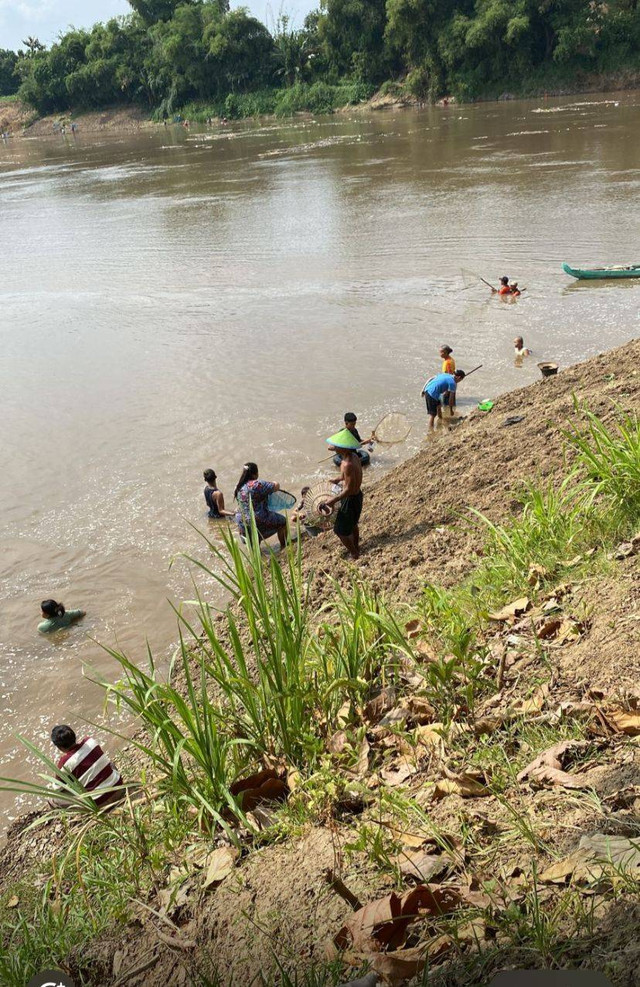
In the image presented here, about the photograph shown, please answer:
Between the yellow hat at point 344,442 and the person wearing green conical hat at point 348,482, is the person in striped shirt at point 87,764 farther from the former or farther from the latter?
the yellow hat at point 344,442

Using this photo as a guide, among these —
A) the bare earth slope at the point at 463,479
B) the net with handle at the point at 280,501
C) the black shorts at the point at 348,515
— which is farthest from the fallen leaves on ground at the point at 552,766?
the net with handle at the point at 280,501

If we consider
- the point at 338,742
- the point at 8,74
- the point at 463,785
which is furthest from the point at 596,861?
the point at 8,74

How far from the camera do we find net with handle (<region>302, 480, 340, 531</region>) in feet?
27.3

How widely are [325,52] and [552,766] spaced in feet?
251

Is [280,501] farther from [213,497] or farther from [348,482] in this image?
[348,482]

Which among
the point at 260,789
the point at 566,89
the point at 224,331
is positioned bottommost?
the point at 260,789

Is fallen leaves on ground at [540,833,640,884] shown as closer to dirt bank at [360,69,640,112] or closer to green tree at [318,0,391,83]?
dirt bank at [360,69,640,112]

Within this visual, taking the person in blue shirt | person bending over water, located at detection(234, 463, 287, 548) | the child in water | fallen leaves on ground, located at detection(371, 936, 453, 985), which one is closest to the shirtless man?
person bending over water, located at detection(234, 463, 287, 548)

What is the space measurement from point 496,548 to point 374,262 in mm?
15979

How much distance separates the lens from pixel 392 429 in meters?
10.6

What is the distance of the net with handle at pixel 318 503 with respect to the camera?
8.34 m

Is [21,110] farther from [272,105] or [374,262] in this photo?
[374,262]

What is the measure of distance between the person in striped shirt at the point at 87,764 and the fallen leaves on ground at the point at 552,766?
113 inches

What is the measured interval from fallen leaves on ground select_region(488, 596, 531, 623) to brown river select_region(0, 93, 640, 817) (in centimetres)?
197
